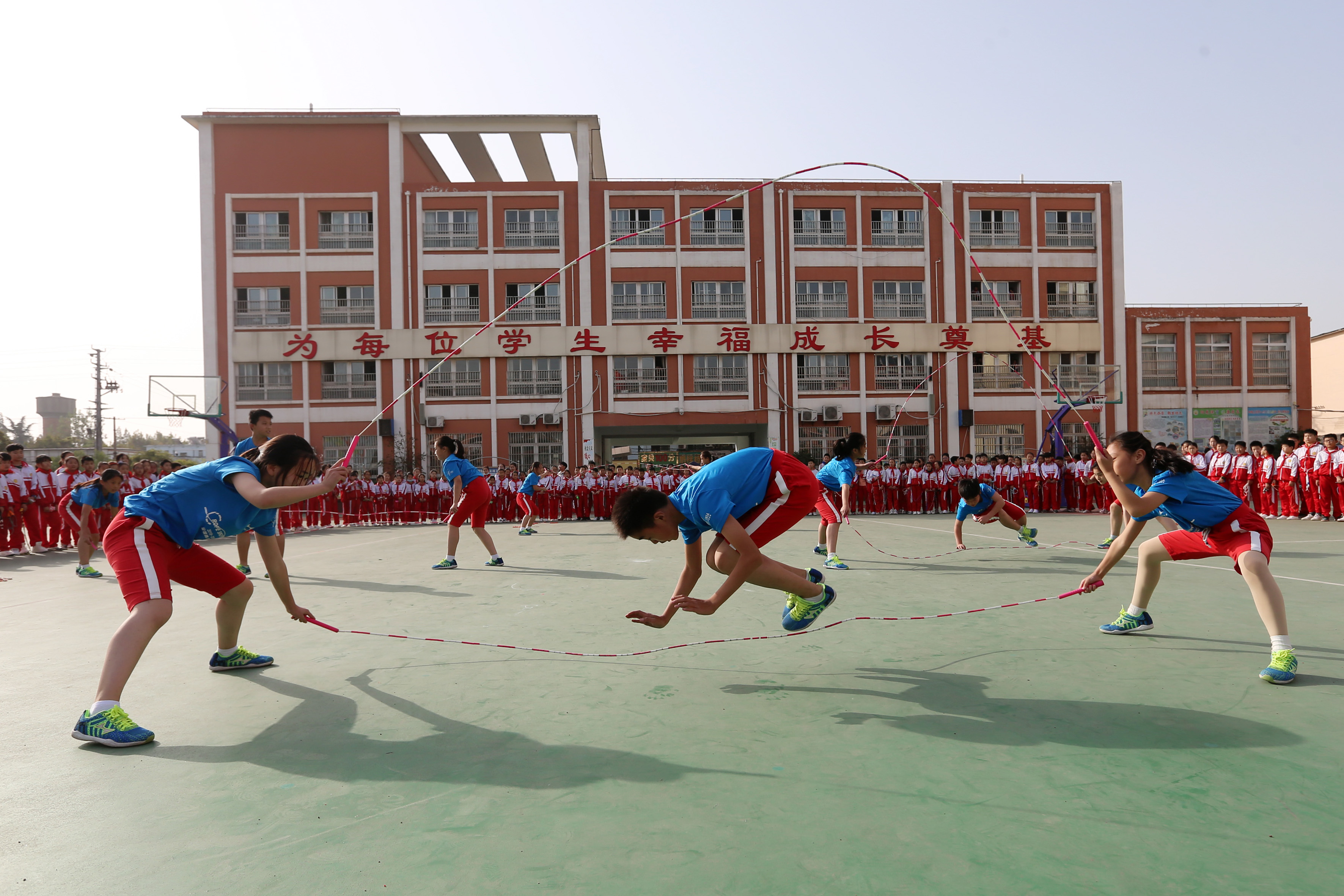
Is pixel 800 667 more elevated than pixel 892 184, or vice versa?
pixel 892 184

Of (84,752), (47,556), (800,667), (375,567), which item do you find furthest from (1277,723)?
(47,556)

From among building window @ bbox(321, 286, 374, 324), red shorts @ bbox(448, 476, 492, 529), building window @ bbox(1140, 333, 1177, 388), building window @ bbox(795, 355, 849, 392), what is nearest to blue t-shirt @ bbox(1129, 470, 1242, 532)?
red shorts @ bbox(448, 476, 492, 529)

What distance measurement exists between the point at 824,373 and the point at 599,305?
30.3 feet

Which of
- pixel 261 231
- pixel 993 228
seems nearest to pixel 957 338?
pixel 993 228

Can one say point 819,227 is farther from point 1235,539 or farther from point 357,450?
point 1235,539

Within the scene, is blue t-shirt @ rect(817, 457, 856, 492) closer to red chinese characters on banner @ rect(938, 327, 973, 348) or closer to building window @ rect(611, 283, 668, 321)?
building window @ rect(611, 283, 668, 321)

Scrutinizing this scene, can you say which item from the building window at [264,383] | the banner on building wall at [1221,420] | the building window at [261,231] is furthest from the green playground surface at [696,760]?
the banner on building wall at [1221,420]

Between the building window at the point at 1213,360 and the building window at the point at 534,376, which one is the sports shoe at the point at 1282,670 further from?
the building window at the point at 1213,360

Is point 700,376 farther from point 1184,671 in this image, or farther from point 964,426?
point 1184,671

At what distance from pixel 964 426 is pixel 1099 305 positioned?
7483 millimetres

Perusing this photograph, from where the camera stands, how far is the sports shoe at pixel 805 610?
4.98 meters

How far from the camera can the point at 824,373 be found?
31.5 m

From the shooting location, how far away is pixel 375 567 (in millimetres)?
10430

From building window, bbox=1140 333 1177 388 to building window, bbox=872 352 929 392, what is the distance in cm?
949
